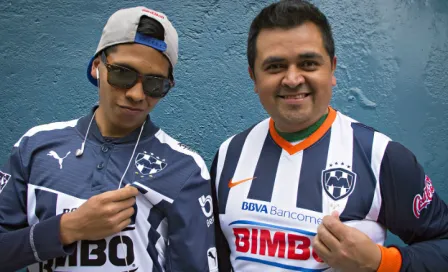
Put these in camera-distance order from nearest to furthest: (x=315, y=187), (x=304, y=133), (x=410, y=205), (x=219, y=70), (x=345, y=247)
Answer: (x=345, y=247) → (x=410, y=205) → (x=315, y=187) → (x=304, y=133) → (x=219, y=70)

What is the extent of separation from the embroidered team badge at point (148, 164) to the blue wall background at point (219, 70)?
0.77m

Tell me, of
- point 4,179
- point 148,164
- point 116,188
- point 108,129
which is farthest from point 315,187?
point 4,179

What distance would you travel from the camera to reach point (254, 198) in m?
1.73

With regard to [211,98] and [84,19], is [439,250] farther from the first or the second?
[84,19]

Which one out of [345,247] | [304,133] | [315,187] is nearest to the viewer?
[345,247]

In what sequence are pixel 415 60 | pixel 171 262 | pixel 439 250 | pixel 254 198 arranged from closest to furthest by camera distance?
pixel 439 250 < pixel 171 262 < pixel 254 198 < pixel 415 60

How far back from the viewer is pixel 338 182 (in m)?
1.64

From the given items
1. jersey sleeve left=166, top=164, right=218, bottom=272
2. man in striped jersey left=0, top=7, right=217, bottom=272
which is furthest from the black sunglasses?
jersey sleeve left=166, top=164, right=218, bottom=272

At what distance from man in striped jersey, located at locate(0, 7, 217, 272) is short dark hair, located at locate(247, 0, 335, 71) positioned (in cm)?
40

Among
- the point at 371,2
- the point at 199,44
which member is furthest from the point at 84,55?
the point at 371,2

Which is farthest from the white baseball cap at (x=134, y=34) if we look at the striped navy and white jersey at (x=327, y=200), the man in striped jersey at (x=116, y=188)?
the striped navy and white jersey at (x=327, y=200)

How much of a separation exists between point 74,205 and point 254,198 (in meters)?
0.75

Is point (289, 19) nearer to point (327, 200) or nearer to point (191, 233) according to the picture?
point (327, 200)

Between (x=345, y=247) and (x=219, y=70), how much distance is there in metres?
1.43
